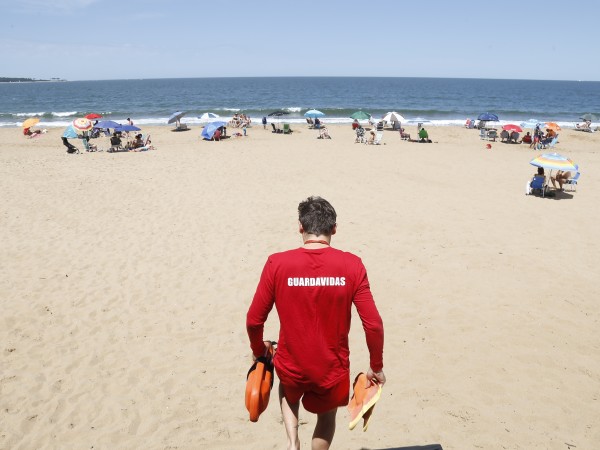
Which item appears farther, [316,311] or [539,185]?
[539,185]

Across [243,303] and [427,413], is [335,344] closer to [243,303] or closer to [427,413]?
[427,413]

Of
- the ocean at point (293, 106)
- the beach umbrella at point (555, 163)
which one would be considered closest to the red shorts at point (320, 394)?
the beach umbrella at point (555, 163)

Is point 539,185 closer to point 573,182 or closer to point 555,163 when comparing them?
point 555,163

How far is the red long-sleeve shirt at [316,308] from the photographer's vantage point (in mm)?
2334

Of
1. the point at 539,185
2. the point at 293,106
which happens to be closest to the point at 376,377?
the point at 539,185

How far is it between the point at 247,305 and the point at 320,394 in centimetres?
401

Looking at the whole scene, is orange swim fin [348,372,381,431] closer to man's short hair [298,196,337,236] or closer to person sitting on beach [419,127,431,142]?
man's short hair [298,196,337,236]

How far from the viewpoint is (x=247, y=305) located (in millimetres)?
6438

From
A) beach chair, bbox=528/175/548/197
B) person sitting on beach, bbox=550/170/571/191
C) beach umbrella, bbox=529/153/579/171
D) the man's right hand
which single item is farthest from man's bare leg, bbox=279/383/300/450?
person sitting on beach, bbox=550/170/571/191

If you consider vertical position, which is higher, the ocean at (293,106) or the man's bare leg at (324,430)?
the ocean at (293,106)

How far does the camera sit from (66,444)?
3941 mm

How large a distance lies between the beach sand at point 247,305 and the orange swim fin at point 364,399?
64.1 inches

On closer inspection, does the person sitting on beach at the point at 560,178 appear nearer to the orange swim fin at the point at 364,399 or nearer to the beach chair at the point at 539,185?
the beach chair at the point at 539,185

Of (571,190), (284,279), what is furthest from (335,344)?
(571,190)
